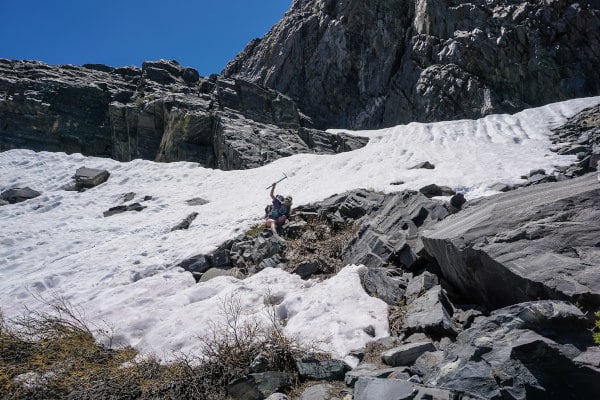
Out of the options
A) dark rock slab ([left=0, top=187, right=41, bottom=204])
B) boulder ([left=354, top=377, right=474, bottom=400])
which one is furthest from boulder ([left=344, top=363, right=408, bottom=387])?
dark rock slab ([left=0, top=187, right=41, bottom=204])

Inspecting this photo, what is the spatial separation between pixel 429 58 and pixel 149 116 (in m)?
31.0

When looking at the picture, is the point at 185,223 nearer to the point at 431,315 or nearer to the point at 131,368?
the point at 131,368

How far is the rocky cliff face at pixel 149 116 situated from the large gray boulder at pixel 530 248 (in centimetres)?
2399

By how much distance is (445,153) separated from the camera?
18.1 metres

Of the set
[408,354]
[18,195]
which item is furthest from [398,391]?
[18,195]

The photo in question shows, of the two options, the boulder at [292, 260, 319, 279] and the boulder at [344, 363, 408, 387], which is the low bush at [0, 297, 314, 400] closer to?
the boulder at [344, 363, 408, 387]

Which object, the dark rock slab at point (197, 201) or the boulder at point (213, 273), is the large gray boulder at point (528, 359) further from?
the dark rock slab at point (197, 201)

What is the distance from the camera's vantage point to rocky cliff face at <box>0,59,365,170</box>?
33562 mm

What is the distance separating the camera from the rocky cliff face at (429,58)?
39.8 m

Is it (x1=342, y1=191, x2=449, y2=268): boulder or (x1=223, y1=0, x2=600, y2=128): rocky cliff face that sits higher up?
(x1=223, y1=0, x2=600, y2=128): rocky cliff face

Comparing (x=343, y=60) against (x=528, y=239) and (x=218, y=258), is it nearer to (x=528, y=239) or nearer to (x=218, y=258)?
(x=218, y=258)

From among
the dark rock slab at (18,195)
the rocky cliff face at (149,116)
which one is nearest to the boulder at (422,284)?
the dark rock slab at (18,195)

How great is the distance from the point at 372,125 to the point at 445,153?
109ft

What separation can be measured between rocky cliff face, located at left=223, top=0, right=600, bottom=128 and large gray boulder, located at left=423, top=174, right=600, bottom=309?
124 feet
